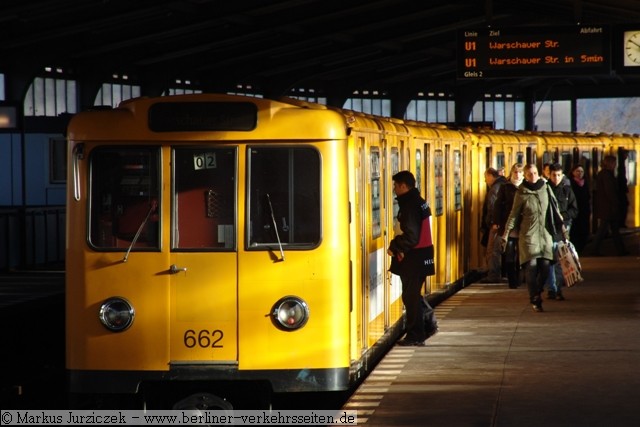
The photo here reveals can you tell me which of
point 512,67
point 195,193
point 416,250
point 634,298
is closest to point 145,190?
point 195,193

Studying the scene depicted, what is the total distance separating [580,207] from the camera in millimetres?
24688

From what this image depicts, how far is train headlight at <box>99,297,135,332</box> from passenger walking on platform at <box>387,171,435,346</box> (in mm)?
3426

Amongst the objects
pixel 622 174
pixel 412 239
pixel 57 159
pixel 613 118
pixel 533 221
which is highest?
pixel 613 118

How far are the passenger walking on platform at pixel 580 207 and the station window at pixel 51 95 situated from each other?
1050 centimetres

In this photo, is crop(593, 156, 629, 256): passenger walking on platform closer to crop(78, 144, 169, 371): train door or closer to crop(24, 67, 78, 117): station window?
crop(24, 67, 78, 117): station window

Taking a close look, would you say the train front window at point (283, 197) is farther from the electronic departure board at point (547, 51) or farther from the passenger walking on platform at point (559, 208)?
the electronic departure board at point (547, 51)

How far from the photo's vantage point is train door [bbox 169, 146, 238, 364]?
902cm

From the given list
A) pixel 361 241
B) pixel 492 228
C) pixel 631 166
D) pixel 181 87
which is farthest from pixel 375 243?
pixel 181 87

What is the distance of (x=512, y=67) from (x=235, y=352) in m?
12.8

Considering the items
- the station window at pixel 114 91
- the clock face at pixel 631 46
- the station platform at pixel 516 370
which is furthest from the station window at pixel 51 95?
the station platform at pixel 516 370

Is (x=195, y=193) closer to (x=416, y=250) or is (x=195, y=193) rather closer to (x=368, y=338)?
(x=368, y=338)

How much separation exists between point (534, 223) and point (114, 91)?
1866cm

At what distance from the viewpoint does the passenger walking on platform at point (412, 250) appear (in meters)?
12.0

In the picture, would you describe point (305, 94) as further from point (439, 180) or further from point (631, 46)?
point (439, 180)
